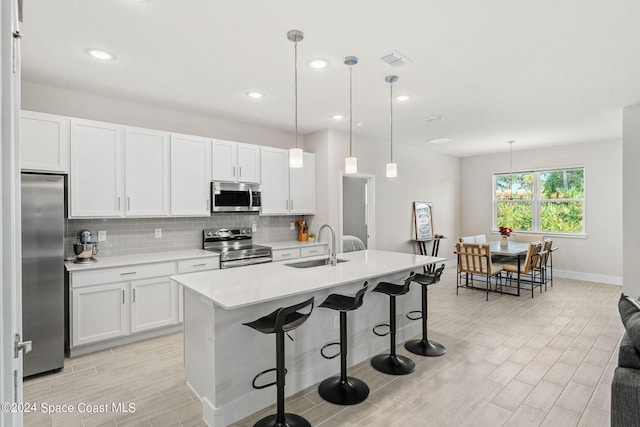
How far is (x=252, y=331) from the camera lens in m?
2.41

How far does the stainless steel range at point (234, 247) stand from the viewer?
4.35 m

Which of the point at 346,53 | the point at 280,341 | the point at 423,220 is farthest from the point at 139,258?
the point at 423,220

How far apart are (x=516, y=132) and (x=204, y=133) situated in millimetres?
5044

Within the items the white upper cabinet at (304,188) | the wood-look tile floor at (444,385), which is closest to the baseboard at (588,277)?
the wood-look tile floor at (444,385)

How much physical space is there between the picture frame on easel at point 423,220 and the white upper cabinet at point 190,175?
436cm

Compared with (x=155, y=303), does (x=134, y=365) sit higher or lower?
lower

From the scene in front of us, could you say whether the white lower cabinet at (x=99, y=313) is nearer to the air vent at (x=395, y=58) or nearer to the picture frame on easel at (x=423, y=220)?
the air vent at (x=395, y=58)

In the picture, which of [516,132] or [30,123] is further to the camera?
[516,132]

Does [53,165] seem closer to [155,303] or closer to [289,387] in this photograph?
[155,303]

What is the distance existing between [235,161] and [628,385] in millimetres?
4328

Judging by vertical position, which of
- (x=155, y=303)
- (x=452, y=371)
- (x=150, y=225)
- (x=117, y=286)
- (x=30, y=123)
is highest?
(x=30, y=123)

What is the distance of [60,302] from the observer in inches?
121

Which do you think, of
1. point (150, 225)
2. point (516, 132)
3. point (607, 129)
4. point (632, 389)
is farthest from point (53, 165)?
point (607, 129)

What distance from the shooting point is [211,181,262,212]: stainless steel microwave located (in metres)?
Answer: 4.51
